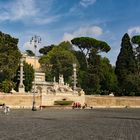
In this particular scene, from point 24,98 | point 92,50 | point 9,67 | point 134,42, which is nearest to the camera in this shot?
point 24,98

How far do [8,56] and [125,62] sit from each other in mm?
26082

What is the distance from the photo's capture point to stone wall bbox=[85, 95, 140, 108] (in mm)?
74756

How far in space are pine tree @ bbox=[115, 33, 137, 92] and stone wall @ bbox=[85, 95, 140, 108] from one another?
14.2 ft

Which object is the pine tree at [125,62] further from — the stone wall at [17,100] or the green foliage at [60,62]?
the stone wall at [17,100]

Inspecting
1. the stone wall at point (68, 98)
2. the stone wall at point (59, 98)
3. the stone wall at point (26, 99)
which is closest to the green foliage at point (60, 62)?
the stone wall at point (68, 98)

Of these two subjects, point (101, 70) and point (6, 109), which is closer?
point (6, 109)

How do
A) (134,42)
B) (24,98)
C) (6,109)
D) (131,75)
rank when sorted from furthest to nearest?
(134,42), (131,75), (24,98), (6,109)

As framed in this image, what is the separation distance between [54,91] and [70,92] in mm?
2973

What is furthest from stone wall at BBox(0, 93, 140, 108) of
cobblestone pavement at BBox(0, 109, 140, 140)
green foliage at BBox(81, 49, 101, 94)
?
cobblestone pavement at BBox(0, 109, 140, 140)

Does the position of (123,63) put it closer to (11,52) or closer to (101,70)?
(101,70)

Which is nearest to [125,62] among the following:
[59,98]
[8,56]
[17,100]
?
[59,98]

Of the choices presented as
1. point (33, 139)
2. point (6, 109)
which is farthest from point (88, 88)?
point (33, 139)

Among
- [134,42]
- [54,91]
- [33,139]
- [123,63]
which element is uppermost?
[134,42]

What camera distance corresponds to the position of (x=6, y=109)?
41656mm
